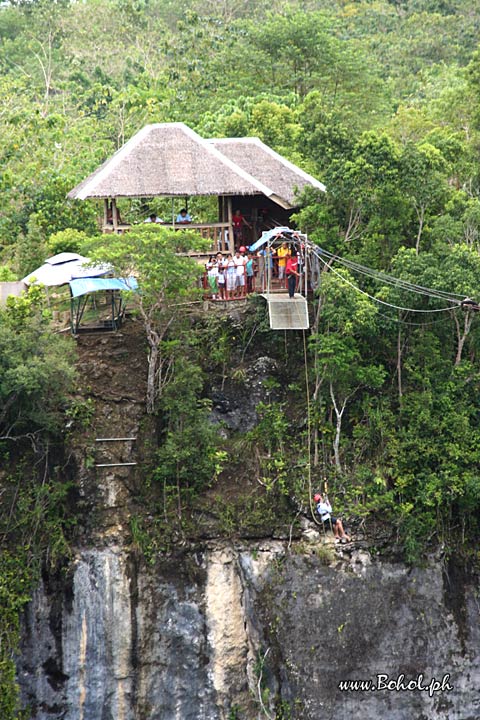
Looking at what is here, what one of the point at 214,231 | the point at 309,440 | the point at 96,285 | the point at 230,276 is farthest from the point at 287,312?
the point at 96,285

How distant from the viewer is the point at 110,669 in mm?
19469

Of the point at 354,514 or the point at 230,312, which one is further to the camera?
the point at 230,312

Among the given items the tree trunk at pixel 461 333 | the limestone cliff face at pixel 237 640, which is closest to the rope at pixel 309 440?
the limestone cliff face at pixel 237 640

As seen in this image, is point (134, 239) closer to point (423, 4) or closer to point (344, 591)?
point (344, 591)

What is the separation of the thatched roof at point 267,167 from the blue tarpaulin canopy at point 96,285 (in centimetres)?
381

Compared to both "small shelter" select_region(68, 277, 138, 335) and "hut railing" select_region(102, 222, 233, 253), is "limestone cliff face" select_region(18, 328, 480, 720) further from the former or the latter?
"hut railing" select_region(102, 222, 233, 253)

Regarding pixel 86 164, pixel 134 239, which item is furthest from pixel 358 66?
pixel 134 239

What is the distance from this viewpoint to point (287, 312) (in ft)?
69.6

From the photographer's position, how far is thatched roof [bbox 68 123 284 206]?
22312 millimetres

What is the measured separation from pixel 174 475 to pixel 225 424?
1515 mm

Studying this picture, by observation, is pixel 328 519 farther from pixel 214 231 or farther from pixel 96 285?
pixel 214 231

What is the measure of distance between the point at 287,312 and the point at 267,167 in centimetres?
424

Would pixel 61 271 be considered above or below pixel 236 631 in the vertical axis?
above

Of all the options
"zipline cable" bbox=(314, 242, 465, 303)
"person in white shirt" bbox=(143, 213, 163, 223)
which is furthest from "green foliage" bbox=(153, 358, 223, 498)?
"person in white shirt" bbox=(143, 213, 163, 223)
